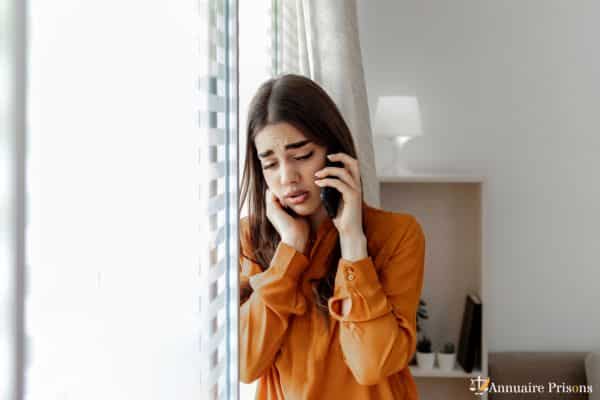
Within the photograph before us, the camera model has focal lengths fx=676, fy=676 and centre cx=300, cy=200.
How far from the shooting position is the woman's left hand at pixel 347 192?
1041mm

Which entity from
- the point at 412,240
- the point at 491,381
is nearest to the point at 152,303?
the point at 412,240

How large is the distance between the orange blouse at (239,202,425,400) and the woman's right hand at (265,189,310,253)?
0.05 feet

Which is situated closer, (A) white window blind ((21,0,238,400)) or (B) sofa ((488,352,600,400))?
(A) white window blind ((21,0,238,400))

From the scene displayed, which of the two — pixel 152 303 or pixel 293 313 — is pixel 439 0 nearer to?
pixel 293 313

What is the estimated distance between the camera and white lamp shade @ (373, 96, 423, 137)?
220 cm

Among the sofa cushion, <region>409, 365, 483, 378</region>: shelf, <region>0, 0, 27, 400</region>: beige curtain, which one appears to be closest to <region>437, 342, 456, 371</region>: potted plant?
<region>409, 365, 483, 378</region>: shelf

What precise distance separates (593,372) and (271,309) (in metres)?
1.59

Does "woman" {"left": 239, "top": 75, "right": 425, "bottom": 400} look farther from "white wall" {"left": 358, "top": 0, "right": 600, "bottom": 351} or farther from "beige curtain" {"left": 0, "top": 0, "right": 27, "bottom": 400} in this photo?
"white wall" {"left": 358, "top": 0, "right": 600, "bottom": 351}

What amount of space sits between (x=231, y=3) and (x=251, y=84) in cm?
43

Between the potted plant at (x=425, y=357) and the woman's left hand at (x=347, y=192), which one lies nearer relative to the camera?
the woman's left hand at (x=347, y=192)

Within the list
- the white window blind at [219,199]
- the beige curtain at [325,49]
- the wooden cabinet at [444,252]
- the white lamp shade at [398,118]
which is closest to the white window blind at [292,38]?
the beige curtain at [325,49]

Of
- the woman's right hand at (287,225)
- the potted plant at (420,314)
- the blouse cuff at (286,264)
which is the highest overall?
the woman's right hand at (287,225)

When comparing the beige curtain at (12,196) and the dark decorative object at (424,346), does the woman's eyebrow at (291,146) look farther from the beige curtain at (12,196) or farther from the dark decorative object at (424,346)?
the dark decorative object at (424,346)

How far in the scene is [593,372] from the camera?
2.22 m
